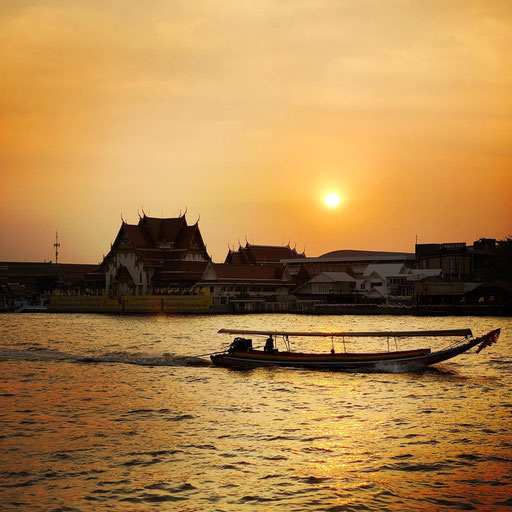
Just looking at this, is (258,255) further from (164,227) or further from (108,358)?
(108,358)

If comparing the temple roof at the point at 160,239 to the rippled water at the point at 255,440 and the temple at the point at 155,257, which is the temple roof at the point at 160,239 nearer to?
the temple at the point at 155,257

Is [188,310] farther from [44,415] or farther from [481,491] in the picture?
[481,491]

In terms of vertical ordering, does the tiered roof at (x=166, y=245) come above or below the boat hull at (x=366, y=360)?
above

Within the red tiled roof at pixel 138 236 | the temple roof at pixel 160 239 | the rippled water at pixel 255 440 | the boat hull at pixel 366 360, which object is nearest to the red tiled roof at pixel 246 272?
the temple roof at pixel 160 239

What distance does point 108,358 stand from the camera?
4091 centimetres

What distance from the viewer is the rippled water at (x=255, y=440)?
1417 centimetres

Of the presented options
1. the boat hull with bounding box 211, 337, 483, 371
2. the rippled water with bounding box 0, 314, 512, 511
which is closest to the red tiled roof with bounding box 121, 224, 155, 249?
the rippled water with bounding box 0, 314, 512, 511

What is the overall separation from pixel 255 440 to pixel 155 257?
92052 millimetres

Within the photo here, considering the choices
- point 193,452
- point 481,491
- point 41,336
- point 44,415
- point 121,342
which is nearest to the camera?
point 481,491

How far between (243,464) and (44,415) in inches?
366

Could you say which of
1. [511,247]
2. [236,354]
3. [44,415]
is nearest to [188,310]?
[511,247]

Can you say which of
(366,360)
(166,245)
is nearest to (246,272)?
(166,245)

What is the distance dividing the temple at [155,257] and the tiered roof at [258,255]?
20.5m

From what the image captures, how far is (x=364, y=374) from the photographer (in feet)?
104
